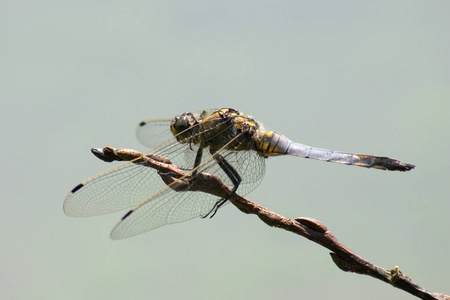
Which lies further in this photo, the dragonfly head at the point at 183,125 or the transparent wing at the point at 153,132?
the transparent wing at the point at 153,132

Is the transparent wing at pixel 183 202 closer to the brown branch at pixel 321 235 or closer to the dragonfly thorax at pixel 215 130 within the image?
the dragonfly thorax at pixel 215 130

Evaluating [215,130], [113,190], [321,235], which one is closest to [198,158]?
[215,130]

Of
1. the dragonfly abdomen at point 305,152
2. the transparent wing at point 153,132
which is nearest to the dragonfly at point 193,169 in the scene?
the dragonfly abdomen at point 305,152

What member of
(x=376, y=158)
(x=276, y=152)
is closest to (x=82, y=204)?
(x=276, y=152)

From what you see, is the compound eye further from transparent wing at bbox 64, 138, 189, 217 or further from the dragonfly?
transparent wing at bbox 64, 138, 189, 217

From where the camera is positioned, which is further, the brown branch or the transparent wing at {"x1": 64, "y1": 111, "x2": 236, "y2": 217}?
the transparent wing at {"x1": 64, "y1": 111, "x2": 236, "y2": 217}

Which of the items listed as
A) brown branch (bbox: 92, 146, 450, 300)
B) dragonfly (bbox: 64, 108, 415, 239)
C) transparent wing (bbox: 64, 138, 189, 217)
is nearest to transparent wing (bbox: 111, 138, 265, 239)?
dragonfly (bbox: 64, 108, 415, 239)

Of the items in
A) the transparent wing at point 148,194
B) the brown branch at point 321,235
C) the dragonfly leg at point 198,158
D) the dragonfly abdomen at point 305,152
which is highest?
the dragonfly abdomen at point 305,152

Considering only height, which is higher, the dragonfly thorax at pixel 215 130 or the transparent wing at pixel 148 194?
the dragonfly thorax at pixel 215 130
